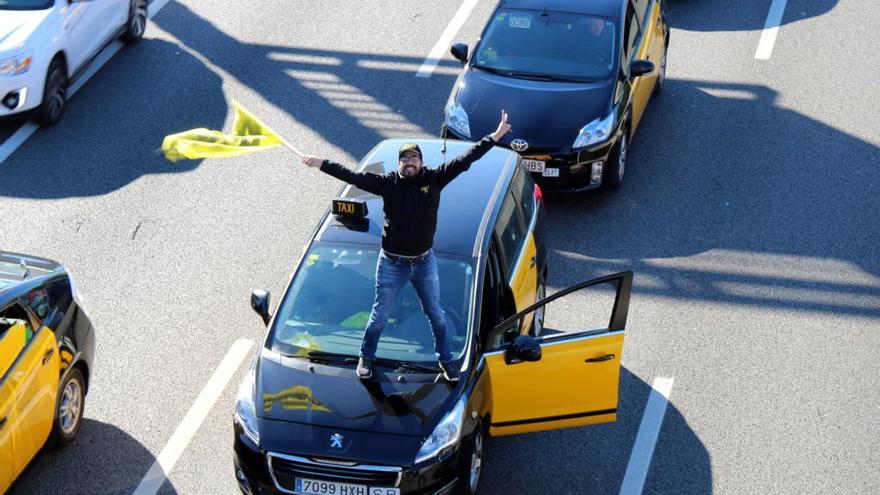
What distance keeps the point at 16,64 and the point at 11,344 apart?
6128 millimetres

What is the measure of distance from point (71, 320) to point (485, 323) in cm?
308

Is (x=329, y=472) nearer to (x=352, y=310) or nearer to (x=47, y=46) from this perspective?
(x=352, y=310)

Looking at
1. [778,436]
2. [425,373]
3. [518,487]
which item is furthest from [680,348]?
[425,373]

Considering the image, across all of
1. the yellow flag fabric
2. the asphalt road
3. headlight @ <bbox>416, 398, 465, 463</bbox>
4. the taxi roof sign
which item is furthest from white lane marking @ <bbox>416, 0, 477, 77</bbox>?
headlight @ <bbox>416, 398, 465, 463</bbox>

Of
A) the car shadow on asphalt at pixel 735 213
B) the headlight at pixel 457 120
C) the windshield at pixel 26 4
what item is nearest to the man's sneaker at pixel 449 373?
the car shadow on asphalt at pixel 735 213

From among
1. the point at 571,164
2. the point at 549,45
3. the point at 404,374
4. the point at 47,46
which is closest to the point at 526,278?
the point at 404,374

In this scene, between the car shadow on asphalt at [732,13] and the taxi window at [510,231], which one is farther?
the car shadow on asphalt at [732,13]

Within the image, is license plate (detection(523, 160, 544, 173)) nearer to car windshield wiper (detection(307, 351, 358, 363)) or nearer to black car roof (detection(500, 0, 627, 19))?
black car roof (detection(500, 0, 627, 19))

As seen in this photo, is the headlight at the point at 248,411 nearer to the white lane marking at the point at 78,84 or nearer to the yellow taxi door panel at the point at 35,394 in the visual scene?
the yellow taxi door panel at the point at 35,394

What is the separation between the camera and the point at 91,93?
50.2 ft

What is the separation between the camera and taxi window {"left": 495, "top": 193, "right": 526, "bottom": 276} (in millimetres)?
9734

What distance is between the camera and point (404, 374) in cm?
862

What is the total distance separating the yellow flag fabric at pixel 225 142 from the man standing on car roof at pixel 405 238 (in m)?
1.59

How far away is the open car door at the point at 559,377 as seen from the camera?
8695 mm
